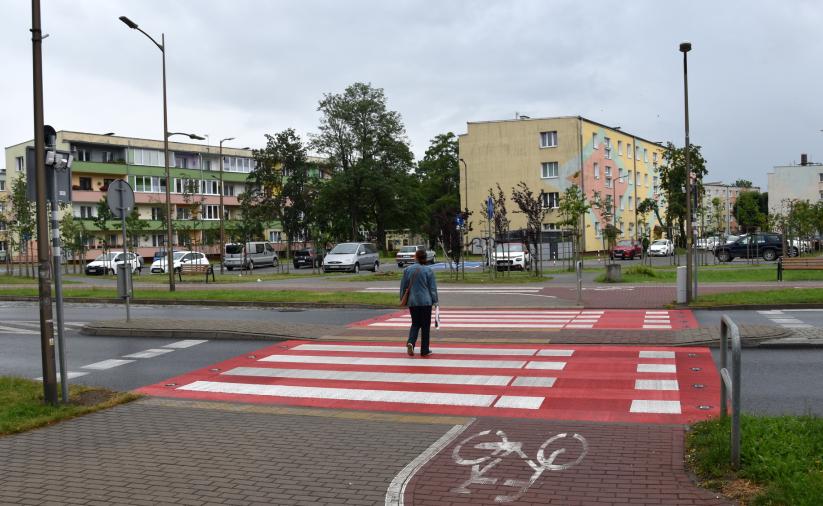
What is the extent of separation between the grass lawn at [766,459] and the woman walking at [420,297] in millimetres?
5381

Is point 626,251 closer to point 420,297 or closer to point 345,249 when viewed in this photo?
point 345,249

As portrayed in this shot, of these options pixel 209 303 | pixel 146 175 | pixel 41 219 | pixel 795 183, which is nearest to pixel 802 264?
pixel 209 303

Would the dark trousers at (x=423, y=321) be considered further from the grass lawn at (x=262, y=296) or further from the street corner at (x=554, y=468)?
the grass lawn at (x=262, y=296)

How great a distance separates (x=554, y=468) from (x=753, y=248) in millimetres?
42513

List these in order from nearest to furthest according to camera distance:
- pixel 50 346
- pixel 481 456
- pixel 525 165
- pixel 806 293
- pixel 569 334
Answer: pixel 481 456
pixel 50 346
pixel 569 334
pixel 806 293
pixel 525 165

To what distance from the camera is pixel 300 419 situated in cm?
733

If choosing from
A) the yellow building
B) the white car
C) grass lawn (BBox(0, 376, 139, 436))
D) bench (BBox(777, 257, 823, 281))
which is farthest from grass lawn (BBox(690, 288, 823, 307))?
the yellow building

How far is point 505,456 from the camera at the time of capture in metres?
5.79

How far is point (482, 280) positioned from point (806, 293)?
1342 centimetres

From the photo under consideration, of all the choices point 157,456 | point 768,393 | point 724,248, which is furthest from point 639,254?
point 157,456

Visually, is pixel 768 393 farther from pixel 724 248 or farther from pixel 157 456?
pixel 724 248

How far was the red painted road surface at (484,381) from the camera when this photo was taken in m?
7.64

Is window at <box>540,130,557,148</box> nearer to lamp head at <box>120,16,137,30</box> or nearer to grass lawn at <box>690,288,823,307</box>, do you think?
lamp head at <box>120,16,137,30</box>

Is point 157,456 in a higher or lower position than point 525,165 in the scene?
lower
